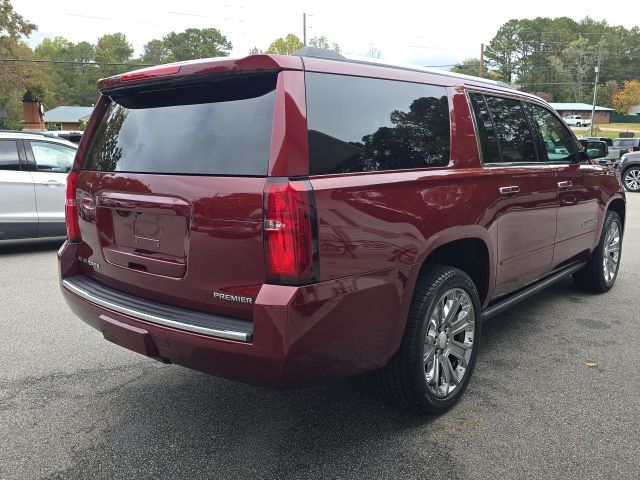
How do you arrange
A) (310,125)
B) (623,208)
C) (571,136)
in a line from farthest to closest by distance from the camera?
1. (623,208)
2. (571,136)
3. (310,125)

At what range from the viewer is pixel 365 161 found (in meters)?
2.69

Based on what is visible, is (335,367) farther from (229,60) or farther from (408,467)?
(229,60)

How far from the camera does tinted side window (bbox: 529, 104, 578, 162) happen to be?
14.6 ft

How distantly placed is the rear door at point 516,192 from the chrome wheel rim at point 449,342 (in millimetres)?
515

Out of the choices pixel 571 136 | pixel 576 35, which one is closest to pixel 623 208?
pixel 571 136

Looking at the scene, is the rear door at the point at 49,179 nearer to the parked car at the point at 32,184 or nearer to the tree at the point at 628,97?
the parked car at the point at 32,184

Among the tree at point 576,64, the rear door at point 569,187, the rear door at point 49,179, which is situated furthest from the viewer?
the tree at point 576,64

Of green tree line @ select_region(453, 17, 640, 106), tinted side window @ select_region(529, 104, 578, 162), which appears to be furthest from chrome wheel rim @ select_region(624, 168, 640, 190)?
green tree line @ select_region(453, 17, 640, 106)

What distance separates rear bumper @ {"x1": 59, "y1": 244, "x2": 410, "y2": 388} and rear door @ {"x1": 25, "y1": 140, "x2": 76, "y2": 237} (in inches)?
236

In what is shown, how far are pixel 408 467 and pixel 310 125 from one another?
1.69m

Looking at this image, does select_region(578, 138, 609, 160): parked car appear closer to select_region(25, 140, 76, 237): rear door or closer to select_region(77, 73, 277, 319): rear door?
select_region(77, 73, 277, 319): rear door

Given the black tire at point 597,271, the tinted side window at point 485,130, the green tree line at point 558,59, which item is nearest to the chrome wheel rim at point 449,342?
the tinted side window at point 485,130

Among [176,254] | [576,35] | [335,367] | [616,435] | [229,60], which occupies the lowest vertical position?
[616,435]

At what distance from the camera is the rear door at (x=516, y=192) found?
362cm
